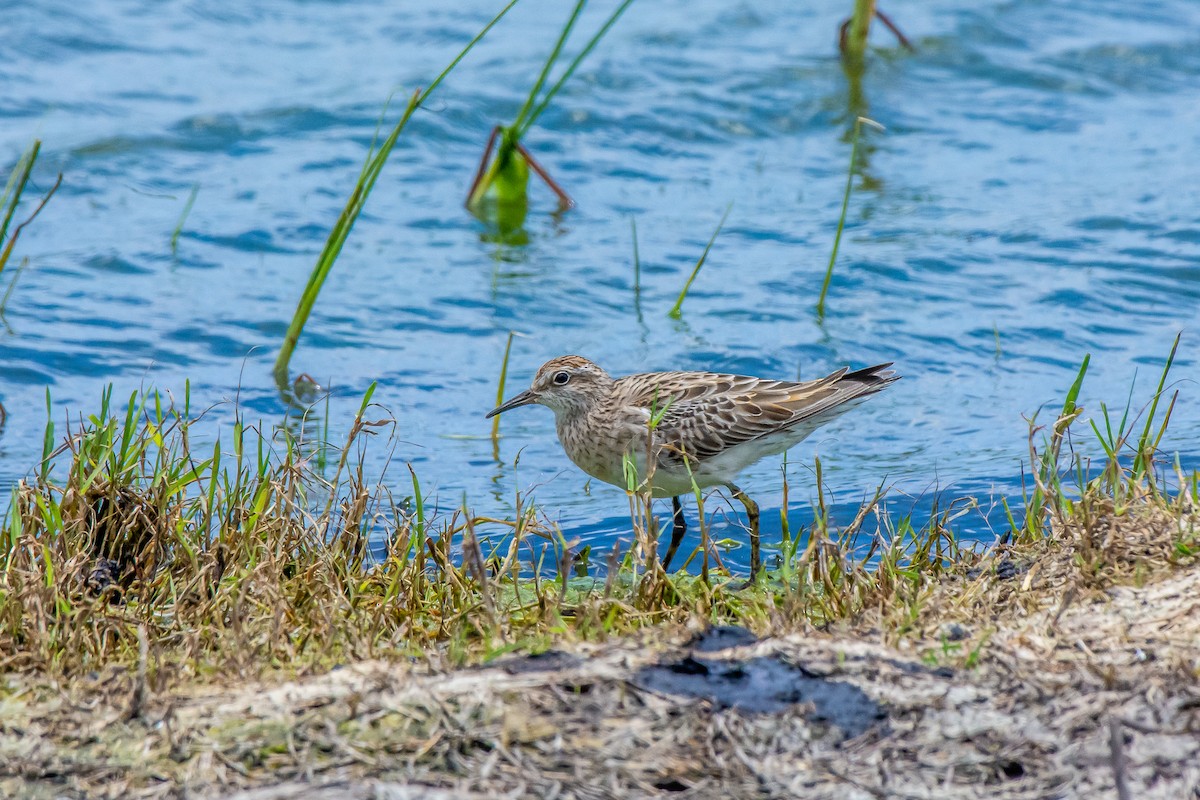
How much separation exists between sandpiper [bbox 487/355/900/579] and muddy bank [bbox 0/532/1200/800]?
2.18 m

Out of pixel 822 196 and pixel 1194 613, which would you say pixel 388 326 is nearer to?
pixel 822 196

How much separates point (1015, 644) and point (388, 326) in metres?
6.22

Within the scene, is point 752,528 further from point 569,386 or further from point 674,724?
point 674,724

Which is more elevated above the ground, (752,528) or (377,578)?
(377,578)

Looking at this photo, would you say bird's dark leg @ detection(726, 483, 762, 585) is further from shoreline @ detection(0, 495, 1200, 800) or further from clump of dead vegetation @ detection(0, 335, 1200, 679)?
shoreline @ detection(0, 495, 1200, 800)

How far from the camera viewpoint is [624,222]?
1168cm

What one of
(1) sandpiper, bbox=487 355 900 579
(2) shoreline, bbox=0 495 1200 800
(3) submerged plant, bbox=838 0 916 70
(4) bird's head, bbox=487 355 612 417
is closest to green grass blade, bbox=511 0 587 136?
(4) bird's head, bbox=487 355 612 417

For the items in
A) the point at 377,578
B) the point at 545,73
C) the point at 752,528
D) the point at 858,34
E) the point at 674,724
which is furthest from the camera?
the point at 858,34

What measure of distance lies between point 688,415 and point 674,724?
2899 millimetres

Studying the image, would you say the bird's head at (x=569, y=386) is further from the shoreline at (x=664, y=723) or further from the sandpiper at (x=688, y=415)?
the shoreline at (x=664, y=723)

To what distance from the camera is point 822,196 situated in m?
12.0

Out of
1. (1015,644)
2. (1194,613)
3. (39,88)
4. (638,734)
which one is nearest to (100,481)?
(638,734)

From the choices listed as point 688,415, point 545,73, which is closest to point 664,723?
point 688,415

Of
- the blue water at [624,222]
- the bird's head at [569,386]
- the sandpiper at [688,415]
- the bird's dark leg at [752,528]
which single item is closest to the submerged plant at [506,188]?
the blue water at [624,222]
